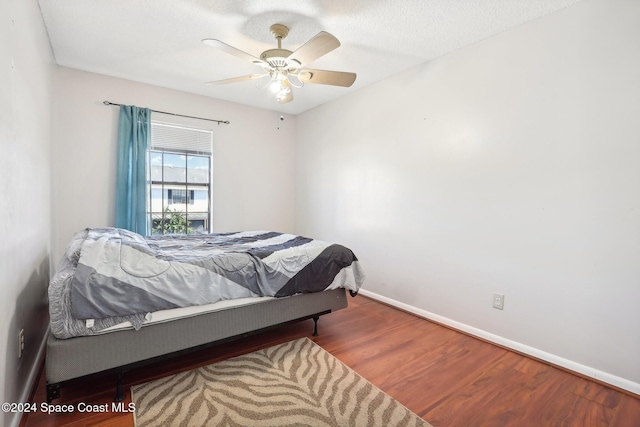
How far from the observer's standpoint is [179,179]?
4.04 m

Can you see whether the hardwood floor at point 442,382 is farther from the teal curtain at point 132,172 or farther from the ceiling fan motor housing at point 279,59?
the ceiling fan motor housing at point 279,59

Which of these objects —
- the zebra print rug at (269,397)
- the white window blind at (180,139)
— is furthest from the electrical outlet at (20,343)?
the white window blind at (180,139)

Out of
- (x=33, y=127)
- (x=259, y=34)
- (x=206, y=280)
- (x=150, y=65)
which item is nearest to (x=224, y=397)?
(x=206, y=280)

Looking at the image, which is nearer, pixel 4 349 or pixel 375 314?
pixel 4 349

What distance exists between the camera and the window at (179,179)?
384 cm

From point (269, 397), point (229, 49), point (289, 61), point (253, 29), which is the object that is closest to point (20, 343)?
point (269, 397)

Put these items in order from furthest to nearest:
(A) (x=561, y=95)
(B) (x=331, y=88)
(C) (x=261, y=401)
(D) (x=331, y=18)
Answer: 1. (B) (x=331, y=88)
2. (D) (x=331, y=18)
3. (A) (x=561, y=95)
4. (C) (x=261, y=401)

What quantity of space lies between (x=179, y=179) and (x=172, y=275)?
2576 mm

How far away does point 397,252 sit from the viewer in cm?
335

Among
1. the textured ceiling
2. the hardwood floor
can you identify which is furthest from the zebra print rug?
the textured ceiling

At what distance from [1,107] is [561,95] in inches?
128

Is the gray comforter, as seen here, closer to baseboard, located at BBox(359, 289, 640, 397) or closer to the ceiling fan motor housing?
baseboard, located at BBox(359, 289, 640, 397)

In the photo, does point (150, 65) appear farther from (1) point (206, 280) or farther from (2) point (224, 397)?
(2) point (224, 397)

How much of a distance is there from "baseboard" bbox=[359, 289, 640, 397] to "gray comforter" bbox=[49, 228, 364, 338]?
922 mm
